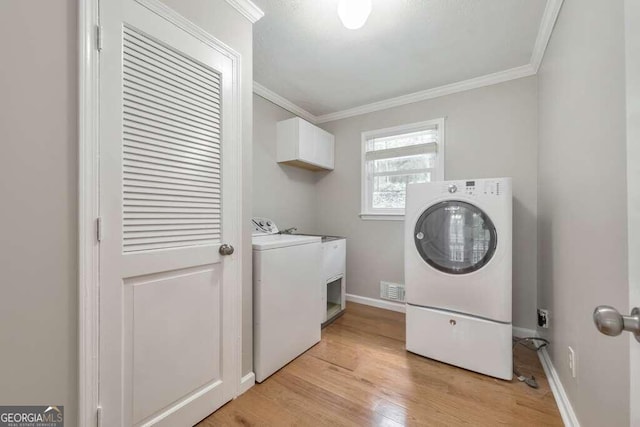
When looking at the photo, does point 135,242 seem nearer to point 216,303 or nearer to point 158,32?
point 216,303

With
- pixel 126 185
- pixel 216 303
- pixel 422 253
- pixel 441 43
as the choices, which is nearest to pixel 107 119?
pixel 126 185

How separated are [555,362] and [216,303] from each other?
2134mm

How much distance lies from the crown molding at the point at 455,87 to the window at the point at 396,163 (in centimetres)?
28

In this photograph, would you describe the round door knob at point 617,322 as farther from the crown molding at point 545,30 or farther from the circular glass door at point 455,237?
the crown molding at point 545,30

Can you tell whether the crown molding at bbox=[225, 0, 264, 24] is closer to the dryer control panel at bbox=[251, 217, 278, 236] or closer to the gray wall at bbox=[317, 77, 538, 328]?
the dryer control panel at bbox=[251, 217, 278, 236]

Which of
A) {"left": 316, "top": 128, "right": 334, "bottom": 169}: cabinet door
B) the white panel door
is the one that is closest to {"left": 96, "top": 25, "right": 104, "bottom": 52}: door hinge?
the white panel door

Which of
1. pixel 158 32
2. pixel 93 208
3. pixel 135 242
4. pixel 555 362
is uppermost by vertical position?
pixel 158 32

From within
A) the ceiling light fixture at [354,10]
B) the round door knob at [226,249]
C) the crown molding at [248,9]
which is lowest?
the round door knob at [226,249]

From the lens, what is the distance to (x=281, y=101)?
2887 millimetres

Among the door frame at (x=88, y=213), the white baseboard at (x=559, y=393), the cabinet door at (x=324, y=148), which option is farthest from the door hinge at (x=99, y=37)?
the white baseboard at (x=559, y=393)

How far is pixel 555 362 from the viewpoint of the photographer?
1643mm

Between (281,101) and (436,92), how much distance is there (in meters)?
1.64

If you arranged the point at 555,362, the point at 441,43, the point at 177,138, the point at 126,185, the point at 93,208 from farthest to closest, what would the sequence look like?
the point at 441,43, the point at 555,362, the point at 177,138, the point at 126,185, the point at 93,208

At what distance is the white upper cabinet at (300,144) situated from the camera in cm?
275
